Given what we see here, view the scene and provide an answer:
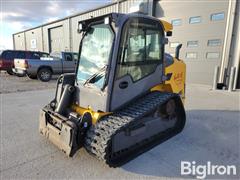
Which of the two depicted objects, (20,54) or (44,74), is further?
(20,54)

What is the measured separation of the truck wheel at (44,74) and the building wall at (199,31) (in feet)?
25.9

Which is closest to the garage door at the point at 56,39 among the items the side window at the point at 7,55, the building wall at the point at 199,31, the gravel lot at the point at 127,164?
the side window at the point at 7,55

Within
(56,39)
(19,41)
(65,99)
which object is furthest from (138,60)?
(19,41)

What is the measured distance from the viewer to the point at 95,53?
356 centimetres

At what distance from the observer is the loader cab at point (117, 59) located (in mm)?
3127

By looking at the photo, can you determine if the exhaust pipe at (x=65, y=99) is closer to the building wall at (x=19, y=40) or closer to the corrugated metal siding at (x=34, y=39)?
the corrugated metal siding at (x=34, y=39)

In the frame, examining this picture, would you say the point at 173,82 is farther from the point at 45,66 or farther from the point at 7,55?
the point at 7,55

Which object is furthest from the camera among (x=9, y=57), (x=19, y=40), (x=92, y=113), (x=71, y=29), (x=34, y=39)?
(x=19, y=40)

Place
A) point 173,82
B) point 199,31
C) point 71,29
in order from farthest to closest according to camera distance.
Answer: point 71,29 < point 199,31 < point 173,82

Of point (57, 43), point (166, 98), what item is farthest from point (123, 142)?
point (57, 43)

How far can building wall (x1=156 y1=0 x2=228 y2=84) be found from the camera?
33.7 feet

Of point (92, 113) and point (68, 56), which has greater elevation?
point (68, 56)

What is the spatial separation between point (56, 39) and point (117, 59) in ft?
76.3

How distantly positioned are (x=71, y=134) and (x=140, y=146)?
1.28m
